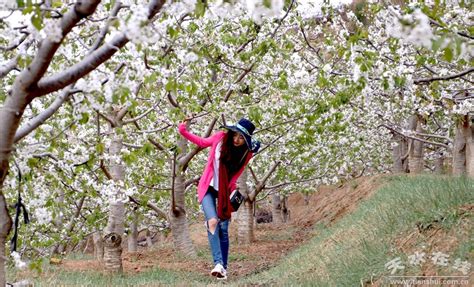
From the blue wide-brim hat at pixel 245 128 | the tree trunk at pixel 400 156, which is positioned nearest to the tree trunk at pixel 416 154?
the tree trunk at pixel 400 156

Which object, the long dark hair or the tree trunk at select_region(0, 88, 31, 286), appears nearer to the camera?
the tree trunk at select_region(0, 88, 31, 286)

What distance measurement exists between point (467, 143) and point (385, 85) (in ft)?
25.6

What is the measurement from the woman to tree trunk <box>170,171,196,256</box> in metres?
3.91

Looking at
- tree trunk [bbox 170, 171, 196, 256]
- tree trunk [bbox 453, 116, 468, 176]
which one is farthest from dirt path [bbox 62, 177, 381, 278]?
tree trunk [bbox 453, 116, 468, 176]

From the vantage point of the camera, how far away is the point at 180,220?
11.6m

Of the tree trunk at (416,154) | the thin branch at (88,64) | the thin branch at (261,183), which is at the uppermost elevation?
the tree trunk at (416,154)

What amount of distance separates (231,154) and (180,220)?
15.7ft

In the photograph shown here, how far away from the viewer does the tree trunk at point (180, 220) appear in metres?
11.5

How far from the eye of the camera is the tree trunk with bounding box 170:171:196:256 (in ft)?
37.6

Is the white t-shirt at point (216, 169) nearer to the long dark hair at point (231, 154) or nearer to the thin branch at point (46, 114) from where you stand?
the long dark hair at point (231, 154)

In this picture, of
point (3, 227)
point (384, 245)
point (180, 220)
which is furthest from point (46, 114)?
point (180, 220)

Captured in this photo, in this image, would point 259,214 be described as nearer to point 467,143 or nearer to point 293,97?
point 467,143

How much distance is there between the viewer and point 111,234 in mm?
9008

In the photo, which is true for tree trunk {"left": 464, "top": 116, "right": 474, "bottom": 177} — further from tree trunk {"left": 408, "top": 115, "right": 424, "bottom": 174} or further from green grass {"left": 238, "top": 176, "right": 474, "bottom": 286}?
tree trunk {"left": 408, "top": 115, "right": 424, "bottom": 174}
